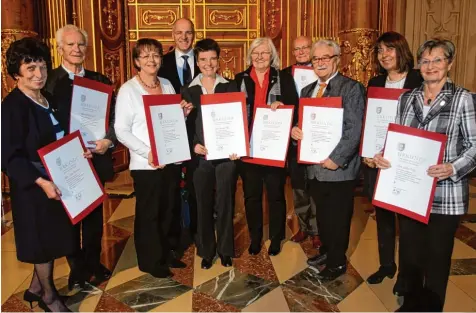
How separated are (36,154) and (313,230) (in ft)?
6.62

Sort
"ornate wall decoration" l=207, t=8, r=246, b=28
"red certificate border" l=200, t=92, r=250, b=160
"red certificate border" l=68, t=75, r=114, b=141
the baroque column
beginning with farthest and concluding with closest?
"ornate wall decoration" l=207, t=8, r=246, b=28
the baroque column
"red certificate border" l=200, t=92, r=250, b=160
"red certificate border" l=68, t=75, r=114, b=141

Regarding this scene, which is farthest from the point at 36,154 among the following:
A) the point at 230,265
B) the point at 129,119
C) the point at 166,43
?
the point at 166,43

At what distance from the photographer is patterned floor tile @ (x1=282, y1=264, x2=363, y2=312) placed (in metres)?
2.46

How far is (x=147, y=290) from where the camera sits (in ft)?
8.66

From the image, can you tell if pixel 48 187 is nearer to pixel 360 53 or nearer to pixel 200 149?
pixel 200 149

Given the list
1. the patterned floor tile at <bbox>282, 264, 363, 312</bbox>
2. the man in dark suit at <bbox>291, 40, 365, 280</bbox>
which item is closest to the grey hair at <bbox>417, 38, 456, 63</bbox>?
the man in dark suit at <bbox>291, 40, 365, 280</bbox>

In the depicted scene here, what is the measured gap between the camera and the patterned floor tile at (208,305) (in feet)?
7.90

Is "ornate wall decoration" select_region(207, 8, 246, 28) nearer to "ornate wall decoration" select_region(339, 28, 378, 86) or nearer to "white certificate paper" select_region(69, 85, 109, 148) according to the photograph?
"ornate wall decoration" select_region(339, 28, 378, 86)

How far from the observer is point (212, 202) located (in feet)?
9.45

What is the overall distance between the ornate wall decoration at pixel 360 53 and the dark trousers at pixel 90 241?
3314 millimetres

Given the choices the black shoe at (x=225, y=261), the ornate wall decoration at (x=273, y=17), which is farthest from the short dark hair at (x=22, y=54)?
the ornate wall decoration at (x=273, y=17)

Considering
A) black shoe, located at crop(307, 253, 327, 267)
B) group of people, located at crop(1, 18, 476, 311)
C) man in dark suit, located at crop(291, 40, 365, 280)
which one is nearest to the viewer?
group of people, located at crop(1, 18, 476, 311)

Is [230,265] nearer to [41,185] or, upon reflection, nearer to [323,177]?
[323,177]

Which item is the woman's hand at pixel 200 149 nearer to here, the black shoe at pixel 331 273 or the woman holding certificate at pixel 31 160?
the woman holding certificate at pixel 31 160
